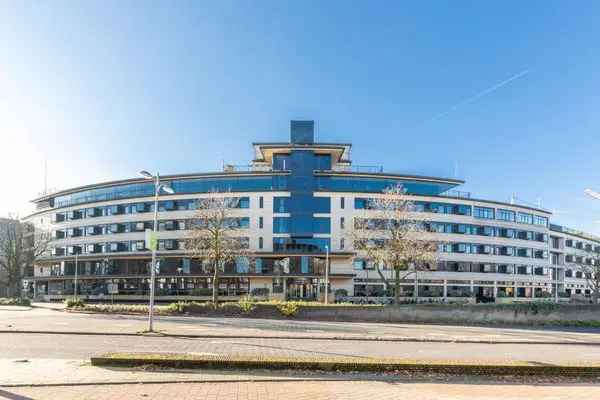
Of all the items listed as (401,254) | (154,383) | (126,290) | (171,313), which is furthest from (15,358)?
(126,290)

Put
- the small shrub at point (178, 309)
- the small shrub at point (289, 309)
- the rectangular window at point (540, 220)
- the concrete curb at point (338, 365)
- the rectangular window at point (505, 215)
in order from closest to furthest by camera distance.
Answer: the concrete curb at point (338, 365)
the small shrub at point (289, 309)
the small shrub at point (178, 309)
the rectangular window at point (505, 215)
the rectangular window at point (540, 220)

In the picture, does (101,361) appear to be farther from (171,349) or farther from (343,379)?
(343,379)

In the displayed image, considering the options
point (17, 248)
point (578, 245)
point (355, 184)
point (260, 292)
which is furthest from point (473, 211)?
point (17, 248)

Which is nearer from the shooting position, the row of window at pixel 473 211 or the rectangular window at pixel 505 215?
the row of window at pixel 473 211

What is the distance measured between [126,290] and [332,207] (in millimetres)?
31508

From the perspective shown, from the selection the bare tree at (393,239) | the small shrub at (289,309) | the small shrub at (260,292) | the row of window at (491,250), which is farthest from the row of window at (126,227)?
the row of window at (491,250)

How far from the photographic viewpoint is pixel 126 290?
6544 cm

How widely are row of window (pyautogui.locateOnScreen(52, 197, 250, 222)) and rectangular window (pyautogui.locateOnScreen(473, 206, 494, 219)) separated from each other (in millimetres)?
34426

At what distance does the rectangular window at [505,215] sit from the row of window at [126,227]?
3976 cm

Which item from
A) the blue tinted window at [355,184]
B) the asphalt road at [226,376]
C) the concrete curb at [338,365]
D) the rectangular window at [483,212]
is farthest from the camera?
the rectangular window at [483,212]

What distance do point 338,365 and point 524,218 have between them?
243 ft

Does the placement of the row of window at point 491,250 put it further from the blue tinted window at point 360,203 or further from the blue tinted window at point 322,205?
the blue tinted window at point 322,205

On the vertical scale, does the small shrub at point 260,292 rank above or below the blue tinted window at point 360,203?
below

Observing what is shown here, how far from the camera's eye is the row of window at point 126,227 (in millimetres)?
61844
